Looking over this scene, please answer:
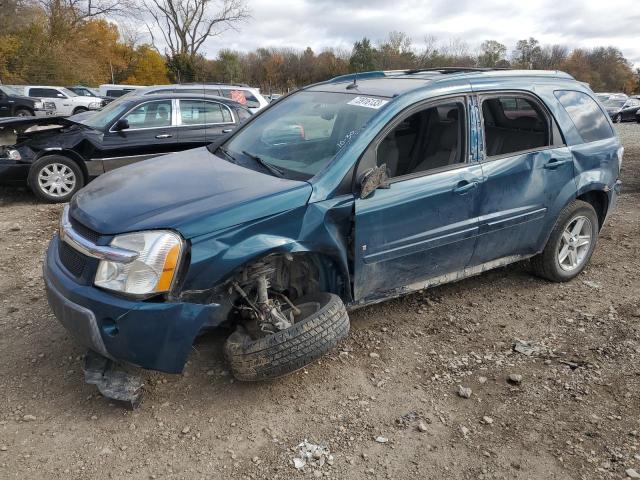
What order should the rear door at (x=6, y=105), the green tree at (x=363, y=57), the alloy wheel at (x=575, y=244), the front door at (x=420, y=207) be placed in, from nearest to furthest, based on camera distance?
the front door at (x=420, y=207), the alloy wheel at (x=575, y=244), the rear door at (x=6, y=105), the green tree at (x=363, y=57)

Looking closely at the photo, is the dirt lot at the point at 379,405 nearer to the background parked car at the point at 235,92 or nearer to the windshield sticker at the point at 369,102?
the windshield sticker at the point at 369,102

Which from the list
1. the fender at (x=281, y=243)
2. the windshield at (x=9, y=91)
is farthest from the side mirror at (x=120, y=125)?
the windshield at (x=9, y=91)

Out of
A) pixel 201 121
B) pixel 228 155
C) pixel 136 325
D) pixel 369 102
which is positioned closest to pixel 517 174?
pixel 369 102

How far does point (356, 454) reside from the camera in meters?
2.57

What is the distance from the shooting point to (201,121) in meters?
7.95

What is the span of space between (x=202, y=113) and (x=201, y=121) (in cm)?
14

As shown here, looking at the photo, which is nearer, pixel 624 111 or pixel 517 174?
pixel 517 174

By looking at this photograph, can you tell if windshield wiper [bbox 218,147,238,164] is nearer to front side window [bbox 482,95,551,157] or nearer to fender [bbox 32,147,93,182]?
front side window [bbox 482,95,551,157]

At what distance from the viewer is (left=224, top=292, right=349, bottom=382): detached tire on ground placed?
2791 mm

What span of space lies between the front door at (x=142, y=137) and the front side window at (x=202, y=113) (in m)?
0.21

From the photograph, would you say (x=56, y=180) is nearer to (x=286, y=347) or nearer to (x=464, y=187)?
(x=286, y=347)

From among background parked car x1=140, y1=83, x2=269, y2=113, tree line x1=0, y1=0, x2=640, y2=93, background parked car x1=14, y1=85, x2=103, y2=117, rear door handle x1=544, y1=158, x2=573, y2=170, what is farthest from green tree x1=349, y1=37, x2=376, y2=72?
rear door handle x1=544, y1=158, x2=573, y2=170

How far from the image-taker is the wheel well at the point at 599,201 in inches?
179

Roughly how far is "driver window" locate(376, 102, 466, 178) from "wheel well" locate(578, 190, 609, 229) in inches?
61.0
